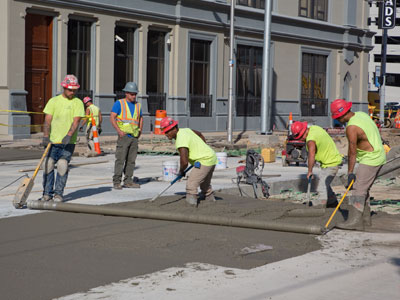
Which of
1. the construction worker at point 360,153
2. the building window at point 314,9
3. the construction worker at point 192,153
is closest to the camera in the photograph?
the construction worker at point 360,153

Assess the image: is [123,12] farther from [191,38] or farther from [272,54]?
[272,54]

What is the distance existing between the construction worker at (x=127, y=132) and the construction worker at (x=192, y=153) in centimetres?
252

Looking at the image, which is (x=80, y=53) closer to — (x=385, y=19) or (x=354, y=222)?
(x=354, y=222)

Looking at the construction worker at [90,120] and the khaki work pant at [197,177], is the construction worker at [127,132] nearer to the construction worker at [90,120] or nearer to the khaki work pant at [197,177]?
the khaki work pant at [197,177]

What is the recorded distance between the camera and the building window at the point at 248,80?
36.1 m

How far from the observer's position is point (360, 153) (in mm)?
10258

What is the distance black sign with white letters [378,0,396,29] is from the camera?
43.0m

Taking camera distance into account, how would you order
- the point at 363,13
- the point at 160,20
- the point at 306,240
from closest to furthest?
the point at 306,240 → the point at 160,20 → the point at 363,13

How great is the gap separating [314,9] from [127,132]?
1168 inches

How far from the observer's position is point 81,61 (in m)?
28.1

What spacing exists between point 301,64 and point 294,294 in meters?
34.8

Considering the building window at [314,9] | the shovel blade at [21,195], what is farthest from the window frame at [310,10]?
the shovel blade at [21,195]

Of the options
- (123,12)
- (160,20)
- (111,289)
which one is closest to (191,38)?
(160,20)

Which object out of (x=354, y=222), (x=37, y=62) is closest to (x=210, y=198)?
(x=354, y=222)
